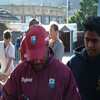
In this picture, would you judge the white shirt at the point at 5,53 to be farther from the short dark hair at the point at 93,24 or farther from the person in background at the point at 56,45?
the short dark hair at the point at 93,24

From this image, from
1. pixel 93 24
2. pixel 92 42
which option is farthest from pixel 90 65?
pixel 93 24

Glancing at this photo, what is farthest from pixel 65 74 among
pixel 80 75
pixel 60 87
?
pixel 80 75

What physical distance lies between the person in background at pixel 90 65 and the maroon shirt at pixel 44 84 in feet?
1.79

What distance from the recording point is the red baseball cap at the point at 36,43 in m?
1.82

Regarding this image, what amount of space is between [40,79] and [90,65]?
81 centimetres

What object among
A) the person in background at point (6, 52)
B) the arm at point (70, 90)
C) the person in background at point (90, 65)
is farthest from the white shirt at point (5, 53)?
the arm at point (70, 90)

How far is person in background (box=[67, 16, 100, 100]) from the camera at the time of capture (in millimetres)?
2324

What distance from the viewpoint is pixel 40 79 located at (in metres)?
1.86

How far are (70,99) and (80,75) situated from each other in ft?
2.25

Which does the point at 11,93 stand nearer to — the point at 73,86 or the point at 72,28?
the point at 73,86

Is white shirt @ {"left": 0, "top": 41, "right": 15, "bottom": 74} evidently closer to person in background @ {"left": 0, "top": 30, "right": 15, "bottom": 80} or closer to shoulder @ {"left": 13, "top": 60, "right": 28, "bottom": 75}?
person in background @ {"left": 0, "top": 30, "right": 15, "bottom": 80}

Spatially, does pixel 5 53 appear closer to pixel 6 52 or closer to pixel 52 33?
pixel 6 52

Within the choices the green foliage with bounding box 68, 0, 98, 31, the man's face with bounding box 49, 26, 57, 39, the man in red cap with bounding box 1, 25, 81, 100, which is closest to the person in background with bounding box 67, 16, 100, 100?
the man in red cap with bounding box 1, 25, 81, 100

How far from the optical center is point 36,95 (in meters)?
1.83
